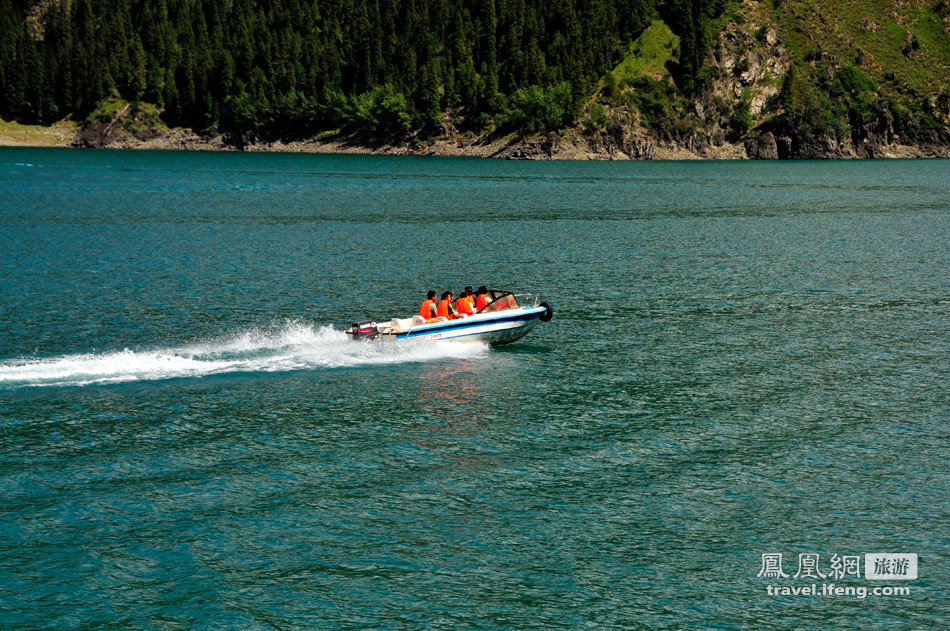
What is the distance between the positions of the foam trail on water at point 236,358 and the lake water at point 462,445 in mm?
165

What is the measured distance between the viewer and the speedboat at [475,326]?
37.6 m

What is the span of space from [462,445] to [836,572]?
11384mm

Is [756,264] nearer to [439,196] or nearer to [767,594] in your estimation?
[767,594]

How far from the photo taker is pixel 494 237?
79875mm

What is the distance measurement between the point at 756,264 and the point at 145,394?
46.9 m

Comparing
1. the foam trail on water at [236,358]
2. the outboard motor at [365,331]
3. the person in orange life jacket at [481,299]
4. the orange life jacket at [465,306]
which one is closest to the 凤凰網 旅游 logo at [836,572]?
the foam trail on water at [236,358]

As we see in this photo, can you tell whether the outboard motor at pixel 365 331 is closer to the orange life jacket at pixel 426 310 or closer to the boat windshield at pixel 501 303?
the orange life jacket at pixel 426 310

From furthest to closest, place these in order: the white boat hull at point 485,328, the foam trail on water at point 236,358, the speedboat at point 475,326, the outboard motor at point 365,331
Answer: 1. the white boat hull at point 485,328
2. the speedboat at point 475,326
3. the outboard motor at point 365,331
4. the foam trail on water at point 236,358

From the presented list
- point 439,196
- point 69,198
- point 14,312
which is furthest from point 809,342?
point 69,198

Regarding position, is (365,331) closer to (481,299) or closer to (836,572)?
(481,299)

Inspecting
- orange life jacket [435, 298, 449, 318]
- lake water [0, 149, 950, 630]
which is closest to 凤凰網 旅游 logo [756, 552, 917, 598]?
lake water [0, 149, 950, 630]

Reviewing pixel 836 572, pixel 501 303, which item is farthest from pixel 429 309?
pixel 836 572

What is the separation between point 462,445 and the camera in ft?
90.4

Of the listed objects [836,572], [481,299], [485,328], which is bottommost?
[836,572]
